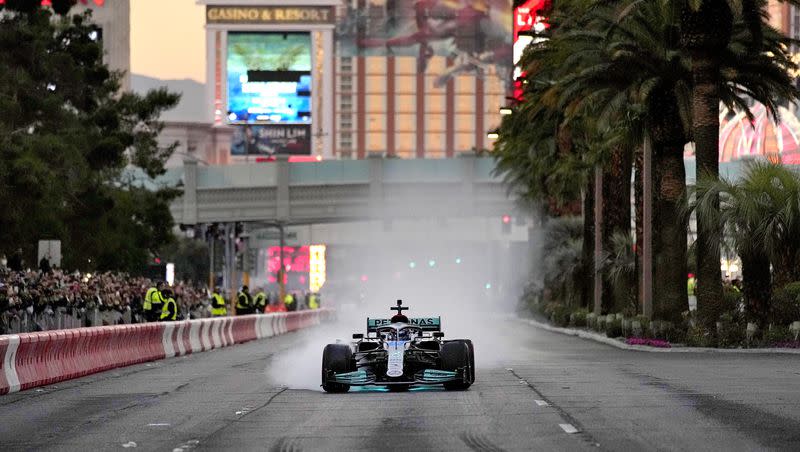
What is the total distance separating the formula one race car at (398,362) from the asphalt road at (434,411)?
0.25m

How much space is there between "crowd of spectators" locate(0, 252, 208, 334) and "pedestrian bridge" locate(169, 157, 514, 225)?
103 feet

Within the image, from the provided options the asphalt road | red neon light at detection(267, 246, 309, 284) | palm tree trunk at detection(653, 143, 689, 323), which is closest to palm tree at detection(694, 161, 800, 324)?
palm tree trunk at detection(653, 143, 689, 323)

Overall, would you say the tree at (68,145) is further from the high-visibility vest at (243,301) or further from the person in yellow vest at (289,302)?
the person in yellow vest at (289,302)

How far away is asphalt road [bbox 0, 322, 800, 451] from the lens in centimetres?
1694

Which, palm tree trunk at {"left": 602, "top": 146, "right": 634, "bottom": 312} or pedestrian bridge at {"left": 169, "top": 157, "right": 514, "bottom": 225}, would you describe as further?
pedestrian bridge at {"left": 169, "top": 157, "right": 514, "bottom": 225}

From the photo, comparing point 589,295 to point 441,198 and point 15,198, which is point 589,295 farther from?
point 441,198

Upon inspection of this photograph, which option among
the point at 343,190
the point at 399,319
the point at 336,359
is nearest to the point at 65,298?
the point at 399,319

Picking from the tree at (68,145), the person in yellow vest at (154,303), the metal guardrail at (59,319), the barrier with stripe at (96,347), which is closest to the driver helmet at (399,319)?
the barrier with stripe at (96,347)

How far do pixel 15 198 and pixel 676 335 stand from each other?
77.9ft

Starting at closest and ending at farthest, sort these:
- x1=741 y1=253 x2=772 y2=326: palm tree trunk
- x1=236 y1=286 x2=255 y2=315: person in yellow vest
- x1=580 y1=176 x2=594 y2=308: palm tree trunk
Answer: x1=741 y1=253 x2=772 y2=326: palm tree trunk → x1=236 y1=286 x2=255 y2=315: person in yellow vest → x1=580 y1=176 x2=594 y2=308: palm tree trunk

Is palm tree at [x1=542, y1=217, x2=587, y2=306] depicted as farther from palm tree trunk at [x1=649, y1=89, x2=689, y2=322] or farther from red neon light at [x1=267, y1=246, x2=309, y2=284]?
red neon light at [x1=267, y1=246, x2=309, y2=284]

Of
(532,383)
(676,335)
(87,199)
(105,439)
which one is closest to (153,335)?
(676,335)

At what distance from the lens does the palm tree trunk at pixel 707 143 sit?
1657 inches

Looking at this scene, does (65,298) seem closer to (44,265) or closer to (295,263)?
(44,265)
